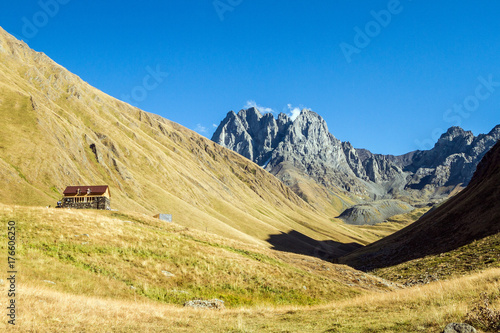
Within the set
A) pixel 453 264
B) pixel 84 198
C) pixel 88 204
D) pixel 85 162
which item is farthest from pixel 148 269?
pixel 85 162

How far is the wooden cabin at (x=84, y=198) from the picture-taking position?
66.1 metres

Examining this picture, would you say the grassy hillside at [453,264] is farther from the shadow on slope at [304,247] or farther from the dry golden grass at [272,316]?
the shadow on slope at [304,247]

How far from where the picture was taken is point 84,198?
66375mm

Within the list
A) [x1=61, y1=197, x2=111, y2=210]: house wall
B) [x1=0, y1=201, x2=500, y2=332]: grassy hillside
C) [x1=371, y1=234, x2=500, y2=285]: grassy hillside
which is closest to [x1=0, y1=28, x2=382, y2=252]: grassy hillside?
[x1=61, y1=197, x2=111, y2=210]: house wall

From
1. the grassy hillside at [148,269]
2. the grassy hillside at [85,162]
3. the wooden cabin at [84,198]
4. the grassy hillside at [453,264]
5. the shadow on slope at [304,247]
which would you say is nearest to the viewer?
the grassy hillside at [148,269]

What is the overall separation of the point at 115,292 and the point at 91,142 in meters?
113

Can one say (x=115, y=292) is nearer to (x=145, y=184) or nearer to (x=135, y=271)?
(x=135, y=271)

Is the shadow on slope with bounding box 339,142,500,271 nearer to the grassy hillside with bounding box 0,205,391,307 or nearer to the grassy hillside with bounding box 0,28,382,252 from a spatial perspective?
the grassy hillside with bounding box 0,205,391,307

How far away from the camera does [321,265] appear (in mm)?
42719

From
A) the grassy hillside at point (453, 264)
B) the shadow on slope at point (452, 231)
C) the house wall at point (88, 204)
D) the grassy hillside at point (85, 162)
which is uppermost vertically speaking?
the grassy hillside at point (85, 162)

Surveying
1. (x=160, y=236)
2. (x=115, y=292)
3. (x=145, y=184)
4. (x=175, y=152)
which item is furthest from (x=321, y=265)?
(x=175, y=152)

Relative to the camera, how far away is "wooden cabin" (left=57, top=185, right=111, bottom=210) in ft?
217

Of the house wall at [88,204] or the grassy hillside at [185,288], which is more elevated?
the house wall at [88,204]

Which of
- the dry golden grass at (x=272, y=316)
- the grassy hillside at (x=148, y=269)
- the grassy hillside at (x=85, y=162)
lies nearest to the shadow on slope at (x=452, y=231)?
the grassy hillside at (x=148, y=269)
